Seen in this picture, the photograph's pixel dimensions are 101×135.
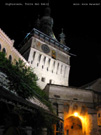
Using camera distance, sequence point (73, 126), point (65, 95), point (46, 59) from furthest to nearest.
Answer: point (46, 59), point (73, 126), point (65, 95)

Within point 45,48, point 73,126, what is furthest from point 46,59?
point 73,126

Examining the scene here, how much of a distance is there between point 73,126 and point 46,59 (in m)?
18.0

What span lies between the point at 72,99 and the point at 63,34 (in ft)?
101

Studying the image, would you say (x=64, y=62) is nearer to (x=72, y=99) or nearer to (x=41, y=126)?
(x=72, y=99)

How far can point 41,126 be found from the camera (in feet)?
29.6

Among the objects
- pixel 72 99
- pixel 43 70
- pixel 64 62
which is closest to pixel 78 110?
pixel 72 99

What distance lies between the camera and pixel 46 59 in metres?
34.9

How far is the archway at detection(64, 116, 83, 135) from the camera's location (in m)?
24.0

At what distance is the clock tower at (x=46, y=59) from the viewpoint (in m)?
33.2

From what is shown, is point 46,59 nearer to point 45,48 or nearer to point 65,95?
point 45,48

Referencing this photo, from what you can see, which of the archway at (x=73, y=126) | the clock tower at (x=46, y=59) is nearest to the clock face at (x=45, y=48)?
the clock tower at (x=46, y=59)

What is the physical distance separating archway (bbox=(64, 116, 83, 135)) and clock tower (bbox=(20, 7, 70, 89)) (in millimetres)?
11056

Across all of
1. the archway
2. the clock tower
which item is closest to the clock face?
the clock tower

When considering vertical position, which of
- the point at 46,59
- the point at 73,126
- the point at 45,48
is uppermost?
the point at 45,48
